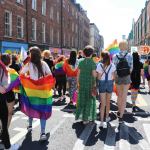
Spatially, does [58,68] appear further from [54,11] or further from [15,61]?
[54,11]

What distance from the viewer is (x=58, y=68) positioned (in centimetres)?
1277

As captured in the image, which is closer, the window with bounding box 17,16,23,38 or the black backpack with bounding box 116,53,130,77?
the black backpack with bounding box 116,53,130,77

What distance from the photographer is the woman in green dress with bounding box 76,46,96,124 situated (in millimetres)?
7953

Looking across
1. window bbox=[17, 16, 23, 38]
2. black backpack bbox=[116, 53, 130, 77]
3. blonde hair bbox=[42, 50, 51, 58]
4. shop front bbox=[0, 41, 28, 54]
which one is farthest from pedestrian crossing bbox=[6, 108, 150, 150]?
window bbox=[17, 16, 23, 38]

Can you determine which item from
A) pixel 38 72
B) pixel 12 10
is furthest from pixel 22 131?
pixel 12 10

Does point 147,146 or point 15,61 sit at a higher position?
point 15,61

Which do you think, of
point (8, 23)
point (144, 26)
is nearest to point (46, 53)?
point (8, 23)

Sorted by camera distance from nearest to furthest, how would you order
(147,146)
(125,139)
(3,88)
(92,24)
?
(3,88) < (147,146) < (125,139) < (92,24)

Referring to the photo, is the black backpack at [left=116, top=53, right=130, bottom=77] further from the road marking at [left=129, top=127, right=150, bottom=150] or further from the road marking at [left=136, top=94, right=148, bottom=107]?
the road marking at [left=136, top=94, right=148, bottom=107]

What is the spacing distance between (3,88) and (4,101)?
25cm

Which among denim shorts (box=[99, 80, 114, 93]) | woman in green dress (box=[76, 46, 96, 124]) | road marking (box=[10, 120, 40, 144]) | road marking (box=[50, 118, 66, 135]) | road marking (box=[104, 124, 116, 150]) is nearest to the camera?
road marking (box=[104, 124, 116, 150])

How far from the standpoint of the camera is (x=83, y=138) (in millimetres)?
6809

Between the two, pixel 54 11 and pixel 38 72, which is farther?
pixel 54 11

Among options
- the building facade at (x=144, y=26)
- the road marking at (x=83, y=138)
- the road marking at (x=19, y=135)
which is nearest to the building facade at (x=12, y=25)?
the road marking at (x=19, y=135)
